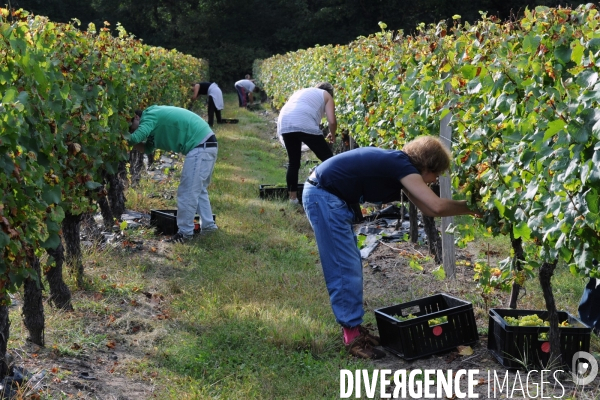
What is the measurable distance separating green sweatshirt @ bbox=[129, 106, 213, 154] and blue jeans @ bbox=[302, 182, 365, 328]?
3.01m

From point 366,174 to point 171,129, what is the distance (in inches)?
133

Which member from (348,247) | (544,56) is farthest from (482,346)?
(544,56)

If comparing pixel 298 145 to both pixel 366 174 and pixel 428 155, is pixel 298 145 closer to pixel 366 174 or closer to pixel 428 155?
pixel 366 174

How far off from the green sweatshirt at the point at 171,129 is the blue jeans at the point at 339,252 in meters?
3.01

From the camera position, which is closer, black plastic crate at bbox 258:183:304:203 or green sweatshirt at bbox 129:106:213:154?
green sweatshirt at bbox 129:106:213:154

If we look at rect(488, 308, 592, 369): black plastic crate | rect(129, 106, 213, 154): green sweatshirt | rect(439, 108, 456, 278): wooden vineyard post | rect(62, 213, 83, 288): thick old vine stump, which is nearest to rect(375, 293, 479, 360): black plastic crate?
rect(488, 308, 592, 369): black plastic crate

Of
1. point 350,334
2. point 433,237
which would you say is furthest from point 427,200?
point 433,237

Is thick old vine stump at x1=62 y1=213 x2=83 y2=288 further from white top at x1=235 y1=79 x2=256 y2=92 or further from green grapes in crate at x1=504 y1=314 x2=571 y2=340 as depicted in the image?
white top at x1=235 y1=79 x2=256 y2=92

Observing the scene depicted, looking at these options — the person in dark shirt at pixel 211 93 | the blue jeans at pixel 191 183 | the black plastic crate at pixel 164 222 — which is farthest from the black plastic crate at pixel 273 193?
the person in dark shirt at pixel 211 93

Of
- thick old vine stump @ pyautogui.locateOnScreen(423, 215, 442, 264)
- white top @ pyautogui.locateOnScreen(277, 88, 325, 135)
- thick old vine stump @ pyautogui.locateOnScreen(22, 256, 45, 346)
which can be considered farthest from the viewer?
white top @ pyautogui.locateOnScreen(277, 88, 325, 135)

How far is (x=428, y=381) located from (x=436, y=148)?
4.28 ft

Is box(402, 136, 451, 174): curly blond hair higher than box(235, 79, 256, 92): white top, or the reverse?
box(235, 79, 256, 92): white top

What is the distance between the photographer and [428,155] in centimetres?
429

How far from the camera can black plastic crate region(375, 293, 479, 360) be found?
4453 millimetres
